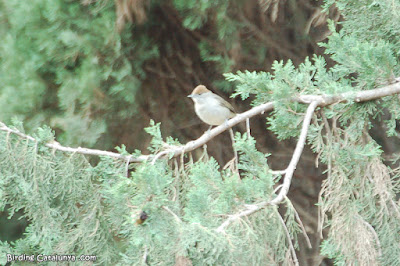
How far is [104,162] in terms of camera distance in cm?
327

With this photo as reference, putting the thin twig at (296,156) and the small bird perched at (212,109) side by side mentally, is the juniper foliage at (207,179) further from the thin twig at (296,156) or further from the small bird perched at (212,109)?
the small bird perched at (212,109)

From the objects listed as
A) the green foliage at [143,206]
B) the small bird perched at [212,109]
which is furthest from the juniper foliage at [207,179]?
the small bird perched at [212,109]

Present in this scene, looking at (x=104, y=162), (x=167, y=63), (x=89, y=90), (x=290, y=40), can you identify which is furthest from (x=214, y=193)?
(x=290, y=40)

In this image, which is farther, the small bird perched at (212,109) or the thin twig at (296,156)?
the small bird perched at (212,109)

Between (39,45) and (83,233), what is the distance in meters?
1.35

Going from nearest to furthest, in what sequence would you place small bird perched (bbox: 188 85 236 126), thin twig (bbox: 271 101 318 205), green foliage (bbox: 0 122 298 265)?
green foliage (bbox: 0 122 298 265) → thin twig (bbox: 271 101 318 205) → small bird perched (bbox: 188 85 236 126)

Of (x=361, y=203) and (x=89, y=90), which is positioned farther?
(x=89, y=90)

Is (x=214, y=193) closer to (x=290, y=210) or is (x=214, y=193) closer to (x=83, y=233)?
(x=290, y=210)

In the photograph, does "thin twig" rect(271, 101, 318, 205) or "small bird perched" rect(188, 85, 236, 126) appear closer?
"thin twig" rect(271, 101, 318, 205)

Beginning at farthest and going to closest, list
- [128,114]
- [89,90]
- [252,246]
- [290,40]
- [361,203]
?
[290,40]
[128,114]
[89,90]
[361,203]
[252,246]

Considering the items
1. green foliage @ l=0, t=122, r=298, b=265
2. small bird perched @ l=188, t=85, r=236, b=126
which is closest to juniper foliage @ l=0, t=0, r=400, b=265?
green foliage @ l=0, t=122, r=298, b=265

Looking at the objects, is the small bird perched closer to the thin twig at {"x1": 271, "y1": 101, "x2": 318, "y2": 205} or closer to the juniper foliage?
the juniper foliage

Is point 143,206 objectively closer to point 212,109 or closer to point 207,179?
point 207,179

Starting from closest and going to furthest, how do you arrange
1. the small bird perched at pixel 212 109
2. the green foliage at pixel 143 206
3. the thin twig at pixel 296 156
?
the green foliage at pixel 143 206 < the thin twig at pixel 296 156 < the small bird perched at pixel 212 109
